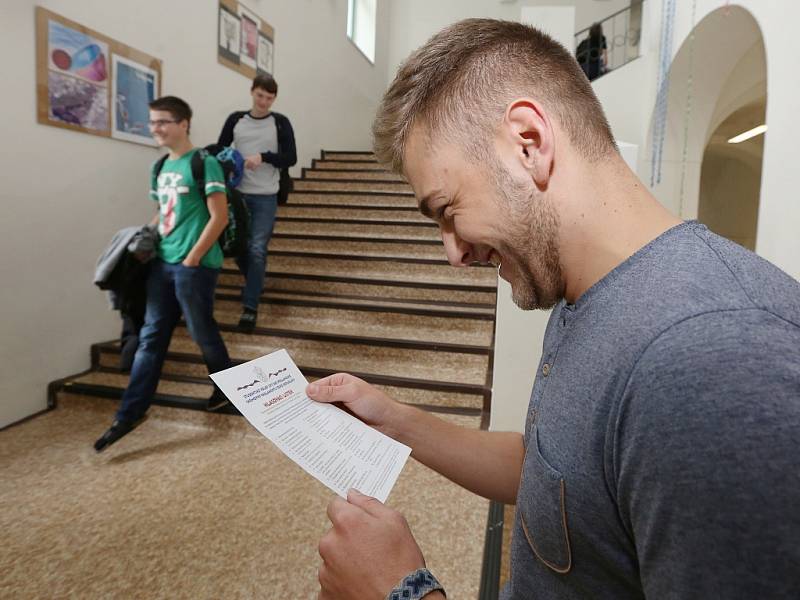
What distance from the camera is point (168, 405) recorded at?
315 centimetres

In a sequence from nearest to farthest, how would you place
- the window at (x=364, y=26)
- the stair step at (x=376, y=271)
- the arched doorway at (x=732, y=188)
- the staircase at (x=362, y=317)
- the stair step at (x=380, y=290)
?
the staircase at (x=362, y=317)
the stair step at (x=380, y=290)
the stair step at (x=376, y=271)
the window at (x=364, y=26)
the arched doorway at (x=732, y=188)

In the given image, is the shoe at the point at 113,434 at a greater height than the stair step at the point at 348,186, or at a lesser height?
lesser

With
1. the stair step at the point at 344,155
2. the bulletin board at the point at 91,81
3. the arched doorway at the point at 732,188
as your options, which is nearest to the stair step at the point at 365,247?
the bulletin board at the point at 91,81

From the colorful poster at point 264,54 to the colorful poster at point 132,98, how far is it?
2013mm

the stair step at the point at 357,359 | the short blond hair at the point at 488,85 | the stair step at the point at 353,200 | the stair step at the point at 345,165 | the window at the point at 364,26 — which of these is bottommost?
the stair step at the point at 357,359

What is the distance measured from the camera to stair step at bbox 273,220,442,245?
499cm

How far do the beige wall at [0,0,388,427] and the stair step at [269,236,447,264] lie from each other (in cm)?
124

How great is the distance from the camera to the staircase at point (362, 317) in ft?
10.8

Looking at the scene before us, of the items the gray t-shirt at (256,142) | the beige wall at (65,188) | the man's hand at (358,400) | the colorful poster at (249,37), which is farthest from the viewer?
the colorful poster at (249,37)

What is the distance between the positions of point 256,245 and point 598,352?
3474 millimetres

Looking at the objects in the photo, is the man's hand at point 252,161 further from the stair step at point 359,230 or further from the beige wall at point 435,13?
the beige wall at point 435,13

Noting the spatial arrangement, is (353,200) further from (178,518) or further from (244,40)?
(178,518)

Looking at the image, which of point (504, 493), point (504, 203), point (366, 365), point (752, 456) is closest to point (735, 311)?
point (752, 456)

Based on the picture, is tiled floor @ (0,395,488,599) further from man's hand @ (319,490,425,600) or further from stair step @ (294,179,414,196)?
stair step @ (294,179,414,196)
